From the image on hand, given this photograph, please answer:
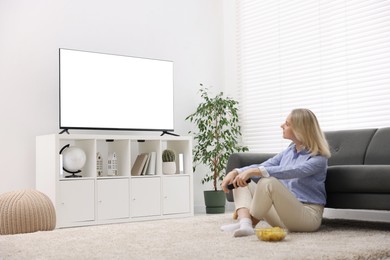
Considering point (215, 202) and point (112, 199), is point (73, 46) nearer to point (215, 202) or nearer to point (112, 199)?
point (112, 199)

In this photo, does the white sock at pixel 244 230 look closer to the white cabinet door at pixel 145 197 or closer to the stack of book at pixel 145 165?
the white cabinet door at pixel 145 197

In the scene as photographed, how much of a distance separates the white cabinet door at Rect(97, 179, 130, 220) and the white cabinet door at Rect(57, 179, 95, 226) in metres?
0.07

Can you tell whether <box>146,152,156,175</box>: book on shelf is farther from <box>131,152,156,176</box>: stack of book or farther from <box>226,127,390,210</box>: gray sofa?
<box>226,127,390,210</box>: gray sofa

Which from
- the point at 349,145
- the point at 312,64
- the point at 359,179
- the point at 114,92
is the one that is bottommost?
the point at 359,179

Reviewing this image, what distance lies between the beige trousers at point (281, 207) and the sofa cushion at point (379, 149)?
82 cm

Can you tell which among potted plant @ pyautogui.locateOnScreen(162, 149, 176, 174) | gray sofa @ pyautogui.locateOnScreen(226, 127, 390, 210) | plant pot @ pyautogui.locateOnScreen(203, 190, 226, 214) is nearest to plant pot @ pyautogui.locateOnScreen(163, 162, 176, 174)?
potted plant @ pyautogui.locateOnScreen(162, 149, 176, 174)

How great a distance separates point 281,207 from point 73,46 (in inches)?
112

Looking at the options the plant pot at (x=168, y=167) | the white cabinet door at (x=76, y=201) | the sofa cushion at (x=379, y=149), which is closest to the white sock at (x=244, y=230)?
the sofa cushion at (x=379, y=149)

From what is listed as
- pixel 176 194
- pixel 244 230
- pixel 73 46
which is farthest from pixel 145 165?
pixel 244 230

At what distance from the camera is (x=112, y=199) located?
15.1ft

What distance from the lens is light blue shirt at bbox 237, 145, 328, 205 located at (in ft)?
10.3

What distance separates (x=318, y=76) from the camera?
16.7ft

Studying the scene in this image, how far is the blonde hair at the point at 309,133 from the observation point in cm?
324

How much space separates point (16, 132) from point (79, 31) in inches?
44.6
